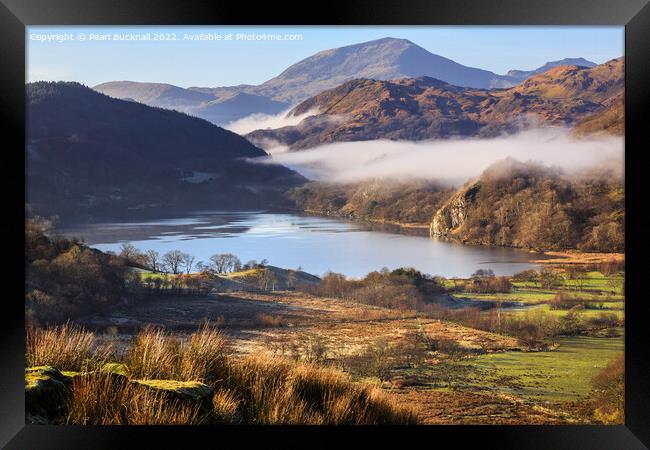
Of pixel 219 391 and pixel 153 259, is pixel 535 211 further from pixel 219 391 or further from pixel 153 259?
pixel 153 259

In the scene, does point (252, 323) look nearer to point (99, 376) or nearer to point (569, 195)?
point (99, 376)

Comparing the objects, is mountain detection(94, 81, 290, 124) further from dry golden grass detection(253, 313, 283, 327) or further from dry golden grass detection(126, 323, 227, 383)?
dry golden grass detection(126, 323, 227, 383)

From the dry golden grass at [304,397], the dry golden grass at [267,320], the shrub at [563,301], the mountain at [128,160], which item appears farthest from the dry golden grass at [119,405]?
the shrub at [563,301]

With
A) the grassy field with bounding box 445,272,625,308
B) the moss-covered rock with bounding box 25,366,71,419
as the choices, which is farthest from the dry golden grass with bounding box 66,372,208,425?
the grassy field with bounding box 445,272,625,308

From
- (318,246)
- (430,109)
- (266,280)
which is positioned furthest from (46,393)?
(430,109)

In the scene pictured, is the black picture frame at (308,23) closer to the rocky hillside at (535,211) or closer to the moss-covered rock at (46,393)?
the moss-covered rock at (46,393)
